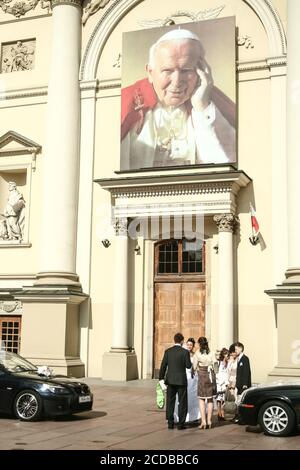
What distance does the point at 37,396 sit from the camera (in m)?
12.2

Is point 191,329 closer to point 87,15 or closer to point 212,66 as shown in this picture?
point 212,66

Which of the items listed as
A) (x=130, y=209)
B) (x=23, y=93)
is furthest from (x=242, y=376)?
(x=23, y=93)

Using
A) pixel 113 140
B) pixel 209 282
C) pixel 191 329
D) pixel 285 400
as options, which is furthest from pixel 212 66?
pixel 285 400

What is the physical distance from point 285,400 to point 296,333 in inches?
259

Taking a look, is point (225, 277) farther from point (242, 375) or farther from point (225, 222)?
point (242, 375)

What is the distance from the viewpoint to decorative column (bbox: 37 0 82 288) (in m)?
21.4

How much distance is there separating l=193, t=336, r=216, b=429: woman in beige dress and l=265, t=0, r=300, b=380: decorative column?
568 cm

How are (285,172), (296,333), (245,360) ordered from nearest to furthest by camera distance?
(245,360)
(296,333)
(285,172)

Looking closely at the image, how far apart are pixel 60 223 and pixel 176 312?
15.8 feet

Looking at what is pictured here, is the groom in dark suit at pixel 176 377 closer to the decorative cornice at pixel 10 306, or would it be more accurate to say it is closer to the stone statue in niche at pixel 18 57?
the decorative cornice at pixel 10 306

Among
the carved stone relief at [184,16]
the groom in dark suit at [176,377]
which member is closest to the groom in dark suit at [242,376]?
the groom in dark suit at [176,377]

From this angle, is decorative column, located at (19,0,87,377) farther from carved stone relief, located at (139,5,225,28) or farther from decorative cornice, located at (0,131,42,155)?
carved stone relief, located at (139,5,225,28)

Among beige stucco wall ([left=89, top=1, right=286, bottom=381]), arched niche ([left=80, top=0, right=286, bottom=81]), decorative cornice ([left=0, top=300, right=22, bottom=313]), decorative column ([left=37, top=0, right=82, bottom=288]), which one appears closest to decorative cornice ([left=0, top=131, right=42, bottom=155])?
decorative column ([left=37, top=0, right=82, bottom=288])

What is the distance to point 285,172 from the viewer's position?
19.3 metres
